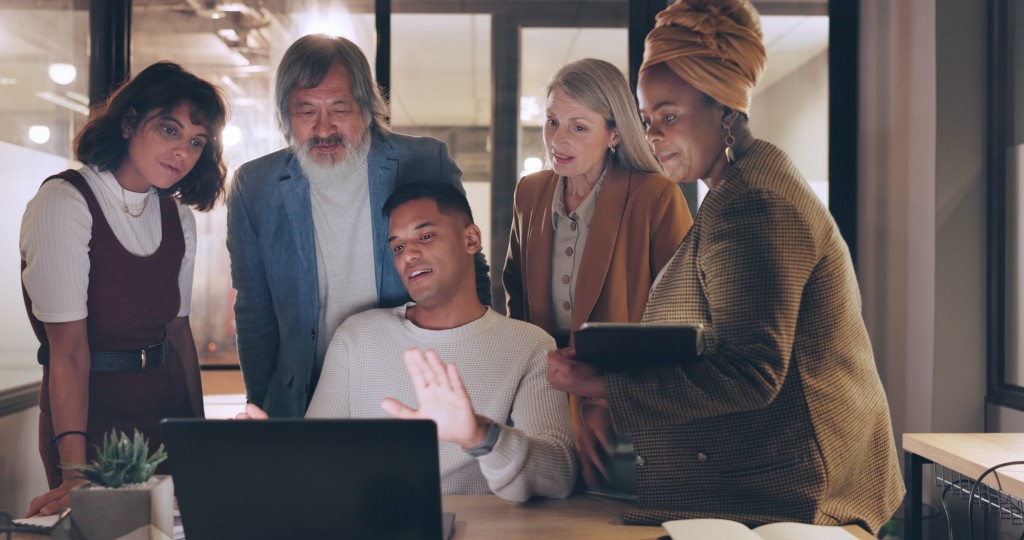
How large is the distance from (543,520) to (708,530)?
0.35m

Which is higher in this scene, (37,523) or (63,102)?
(63,102)

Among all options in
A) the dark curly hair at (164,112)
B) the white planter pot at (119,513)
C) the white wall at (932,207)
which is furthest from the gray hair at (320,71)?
the white wall at (932,207)

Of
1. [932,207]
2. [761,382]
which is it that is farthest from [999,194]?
[761,382]

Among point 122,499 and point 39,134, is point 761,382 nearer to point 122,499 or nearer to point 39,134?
point 122,499

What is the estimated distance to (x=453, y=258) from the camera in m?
2.13

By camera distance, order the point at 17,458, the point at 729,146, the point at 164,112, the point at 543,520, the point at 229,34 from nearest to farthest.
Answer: the point at 543,520 < the point at 729,146 < the point at 164,112 < the point at 17,458 < the point at 229,34

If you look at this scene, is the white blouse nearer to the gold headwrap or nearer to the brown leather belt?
the brown leather belt

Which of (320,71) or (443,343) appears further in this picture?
(320,71)

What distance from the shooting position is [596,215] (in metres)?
2.28

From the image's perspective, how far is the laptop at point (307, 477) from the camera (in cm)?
108

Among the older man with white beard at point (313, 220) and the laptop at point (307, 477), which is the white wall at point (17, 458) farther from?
the laptop at point (307, 477)

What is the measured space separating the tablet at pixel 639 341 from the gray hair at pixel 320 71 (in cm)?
124

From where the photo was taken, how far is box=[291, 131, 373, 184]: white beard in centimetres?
228

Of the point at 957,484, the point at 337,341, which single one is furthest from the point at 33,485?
the point at 957,484
